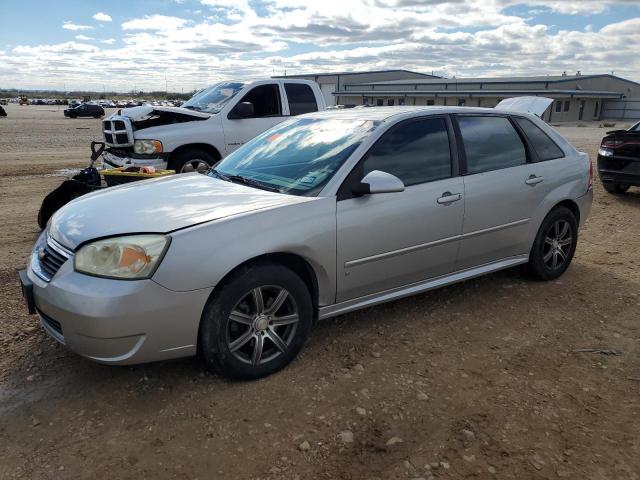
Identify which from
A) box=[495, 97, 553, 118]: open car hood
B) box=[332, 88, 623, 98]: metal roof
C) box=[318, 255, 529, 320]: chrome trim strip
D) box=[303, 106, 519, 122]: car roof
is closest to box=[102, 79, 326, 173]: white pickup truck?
box=[303, 106, 519, 122]: car roof

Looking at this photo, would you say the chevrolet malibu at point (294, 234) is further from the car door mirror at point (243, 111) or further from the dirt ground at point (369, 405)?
the car door mirror at point (243, 111)

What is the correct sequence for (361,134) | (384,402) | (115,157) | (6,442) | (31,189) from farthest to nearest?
(31,189) → (115,157) → (361,134) → (384,402) → (6,442)

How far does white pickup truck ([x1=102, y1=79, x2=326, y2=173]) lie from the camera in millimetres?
7844

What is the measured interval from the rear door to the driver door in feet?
0.50

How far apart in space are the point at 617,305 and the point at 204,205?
370 centimetres

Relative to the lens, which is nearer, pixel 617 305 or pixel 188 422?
pixel 188 422

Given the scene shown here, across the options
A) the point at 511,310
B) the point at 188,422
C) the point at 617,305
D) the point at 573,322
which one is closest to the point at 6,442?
Result: the point at 188,422

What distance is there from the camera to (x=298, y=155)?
400cm

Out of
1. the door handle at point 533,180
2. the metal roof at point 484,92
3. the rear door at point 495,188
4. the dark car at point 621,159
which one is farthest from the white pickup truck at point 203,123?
the metal roof at point 484,92

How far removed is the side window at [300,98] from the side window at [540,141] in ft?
16.0

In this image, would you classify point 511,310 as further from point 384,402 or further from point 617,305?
point 384,402

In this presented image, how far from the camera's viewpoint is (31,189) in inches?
373

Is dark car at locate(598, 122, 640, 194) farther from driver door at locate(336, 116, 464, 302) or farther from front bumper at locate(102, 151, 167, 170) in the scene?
front bumper at locate(102, 151, 167, 170)

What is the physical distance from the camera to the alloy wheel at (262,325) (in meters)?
3.19
